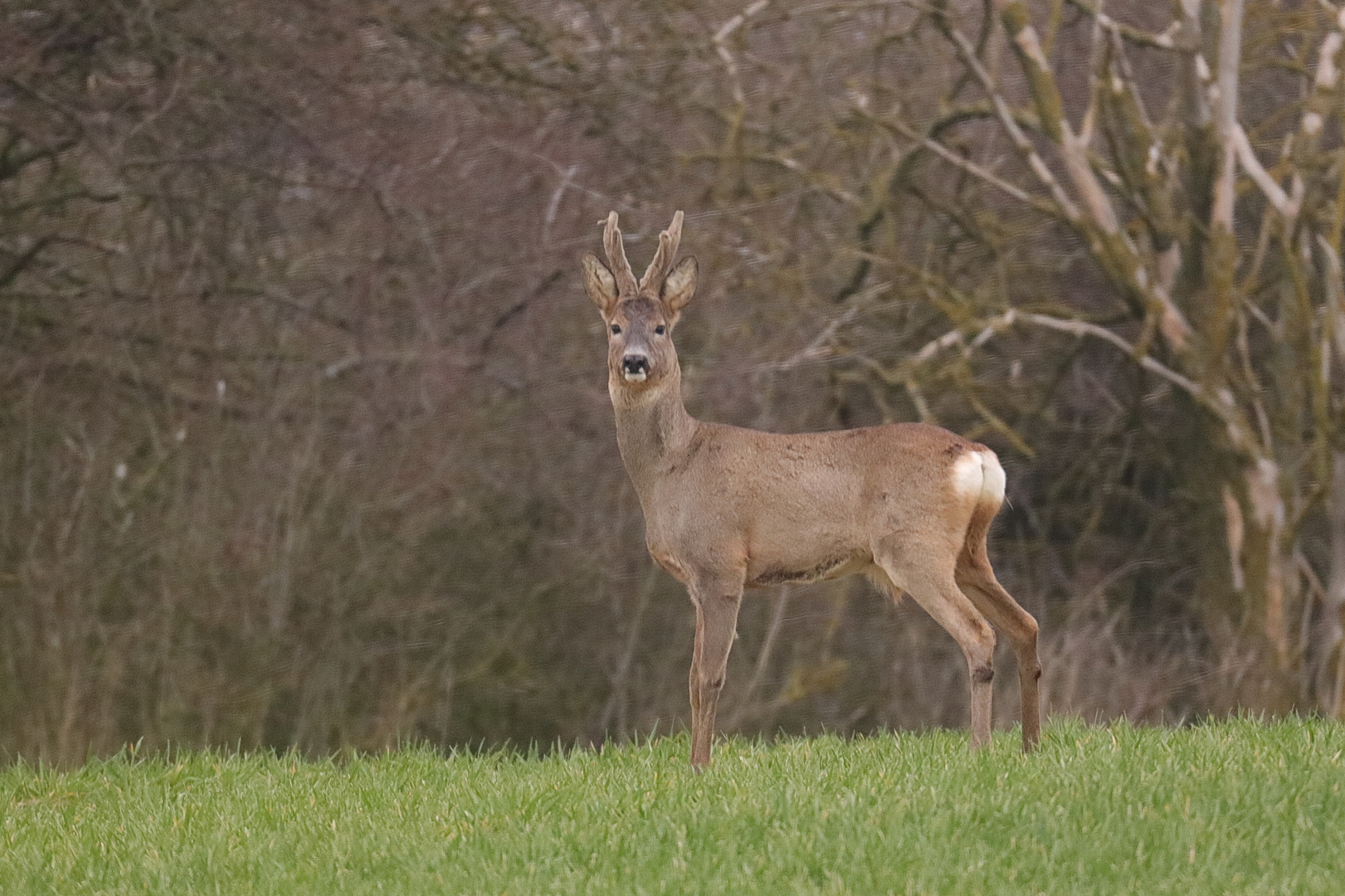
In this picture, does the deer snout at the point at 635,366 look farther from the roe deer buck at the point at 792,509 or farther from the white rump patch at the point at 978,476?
the white rump patch at the point at 978,476

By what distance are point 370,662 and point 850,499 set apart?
6.13 m

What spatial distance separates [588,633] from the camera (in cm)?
1366

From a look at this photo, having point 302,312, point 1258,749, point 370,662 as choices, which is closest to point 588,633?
point 370,662

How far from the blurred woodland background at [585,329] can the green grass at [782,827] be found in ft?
16.3

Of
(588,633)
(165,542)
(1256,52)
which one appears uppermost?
(1256,52)

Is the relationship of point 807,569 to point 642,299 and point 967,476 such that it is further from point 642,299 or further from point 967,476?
point 642,299

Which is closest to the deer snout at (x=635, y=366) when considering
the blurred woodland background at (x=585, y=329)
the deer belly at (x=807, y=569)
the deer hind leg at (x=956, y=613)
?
the deer belly at (x=807, y=569)

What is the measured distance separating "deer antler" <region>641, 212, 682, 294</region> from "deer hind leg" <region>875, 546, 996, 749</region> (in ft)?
4.33

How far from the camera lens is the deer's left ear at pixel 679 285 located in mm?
7535

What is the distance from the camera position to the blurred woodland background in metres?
12.0

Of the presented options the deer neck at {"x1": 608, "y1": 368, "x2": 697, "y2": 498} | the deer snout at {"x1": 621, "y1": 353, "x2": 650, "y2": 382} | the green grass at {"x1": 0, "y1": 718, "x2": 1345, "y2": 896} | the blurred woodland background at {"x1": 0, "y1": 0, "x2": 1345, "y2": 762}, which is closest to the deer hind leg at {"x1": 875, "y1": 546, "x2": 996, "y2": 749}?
the green grass at {"x1": 0, "y1": 718, "x2": 1345, "y2": 896}

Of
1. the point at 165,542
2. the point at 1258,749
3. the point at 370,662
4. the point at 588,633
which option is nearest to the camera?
the point at 1258,749

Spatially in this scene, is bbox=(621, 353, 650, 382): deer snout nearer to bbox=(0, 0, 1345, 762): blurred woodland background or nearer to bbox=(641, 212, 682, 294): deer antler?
bbox=(641, 212, 682, 294): deer antler

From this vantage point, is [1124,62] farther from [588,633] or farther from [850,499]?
[850,499]
